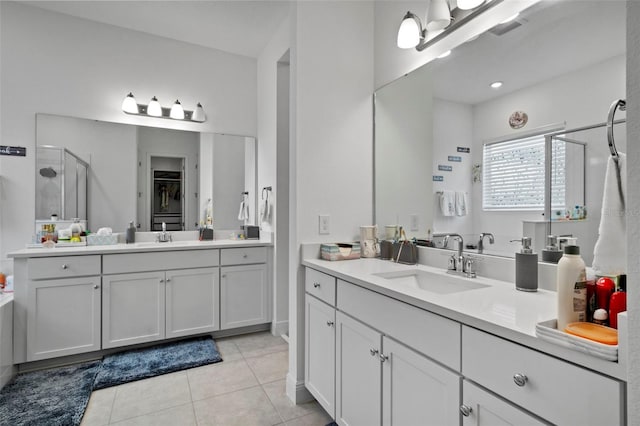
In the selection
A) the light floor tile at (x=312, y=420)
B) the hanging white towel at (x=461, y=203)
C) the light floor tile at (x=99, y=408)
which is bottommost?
the light floor tile at (x=312, y=420)

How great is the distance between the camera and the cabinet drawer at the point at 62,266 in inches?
93.7

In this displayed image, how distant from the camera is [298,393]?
2.06 metres

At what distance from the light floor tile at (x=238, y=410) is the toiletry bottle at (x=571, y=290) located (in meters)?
1.64

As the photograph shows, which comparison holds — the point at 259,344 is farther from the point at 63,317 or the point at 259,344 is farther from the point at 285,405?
the point at 63,317

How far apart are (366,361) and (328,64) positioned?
178cm

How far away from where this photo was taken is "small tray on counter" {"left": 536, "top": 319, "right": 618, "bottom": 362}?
674 mm

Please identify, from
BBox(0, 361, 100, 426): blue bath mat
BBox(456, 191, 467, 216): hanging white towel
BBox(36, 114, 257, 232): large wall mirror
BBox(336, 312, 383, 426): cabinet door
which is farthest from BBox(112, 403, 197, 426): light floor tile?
BBox(456, 191, 467, 216): hanging white towel

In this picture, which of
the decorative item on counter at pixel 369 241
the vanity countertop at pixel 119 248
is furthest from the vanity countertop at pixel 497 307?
the vanity countertop at pixel 119 248

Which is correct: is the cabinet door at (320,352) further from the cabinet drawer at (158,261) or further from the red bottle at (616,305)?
the cabinet drawer at (158,261)

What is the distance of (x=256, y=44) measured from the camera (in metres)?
3.38

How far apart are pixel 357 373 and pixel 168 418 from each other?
3.90ft

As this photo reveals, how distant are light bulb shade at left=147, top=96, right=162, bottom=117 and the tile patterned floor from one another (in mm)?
2299

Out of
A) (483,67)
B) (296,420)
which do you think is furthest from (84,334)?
(483,67)

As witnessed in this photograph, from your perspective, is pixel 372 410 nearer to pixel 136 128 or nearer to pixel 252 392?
pixel 252 392
